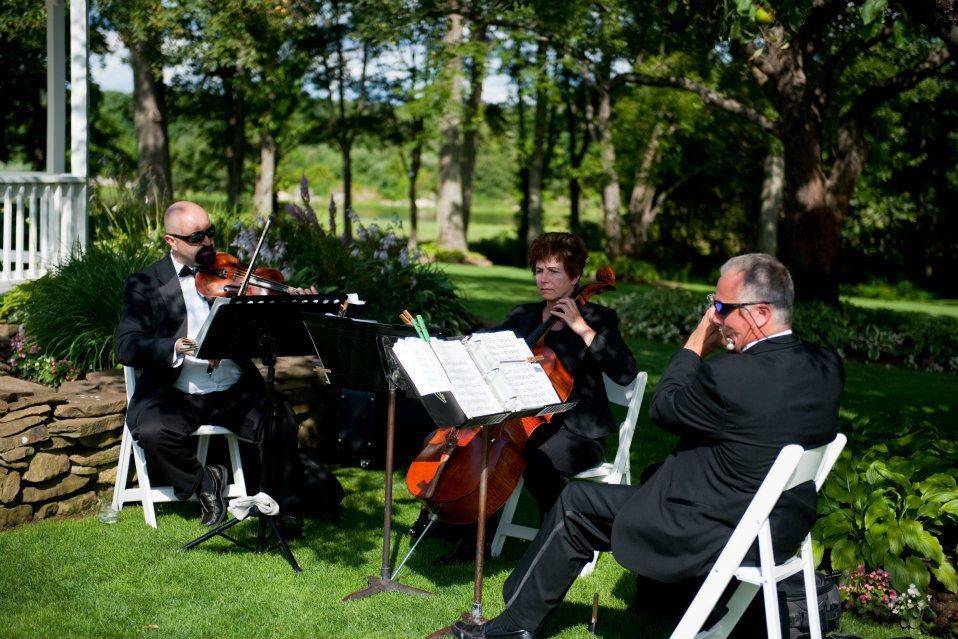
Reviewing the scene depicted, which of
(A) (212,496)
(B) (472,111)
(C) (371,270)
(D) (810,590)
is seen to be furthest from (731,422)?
(B) (472,111)

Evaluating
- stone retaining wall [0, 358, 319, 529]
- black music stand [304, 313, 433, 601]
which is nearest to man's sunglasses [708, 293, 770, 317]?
black music stand [304, 313, 433, 601]

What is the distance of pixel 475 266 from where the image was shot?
1090 inches

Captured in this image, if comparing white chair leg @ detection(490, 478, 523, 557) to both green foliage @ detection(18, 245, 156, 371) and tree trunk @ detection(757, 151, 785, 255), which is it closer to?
green foliage @ detection(18, 245, 156, 371)

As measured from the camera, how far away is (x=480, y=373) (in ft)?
12.3

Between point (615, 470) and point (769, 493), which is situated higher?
point (769, 493)

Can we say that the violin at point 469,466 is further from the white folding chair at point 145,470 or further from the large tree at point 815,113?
the large tree at point 815,113

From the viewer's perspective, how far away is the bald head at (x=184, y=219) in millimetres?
5145

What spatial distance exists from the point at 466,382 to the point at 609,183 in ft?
81.1

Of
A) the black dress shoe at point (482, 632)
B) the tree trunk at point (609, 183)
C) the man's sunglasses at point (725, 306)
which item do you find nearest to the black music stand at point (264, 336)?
the black dress shoe at point (482, 632)

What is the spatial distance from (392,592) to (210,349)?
145 cm

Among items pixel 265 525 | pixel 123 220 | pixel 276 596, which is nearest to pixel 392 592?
pixel 276 596

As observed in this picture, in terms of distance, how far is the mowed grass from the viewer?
409cm

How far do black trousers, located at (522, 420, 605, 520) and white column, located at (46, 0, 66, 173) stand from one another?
658cm

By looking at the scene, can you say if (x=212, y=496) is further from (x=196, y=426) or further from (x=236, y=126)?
(x=236, y=126)
